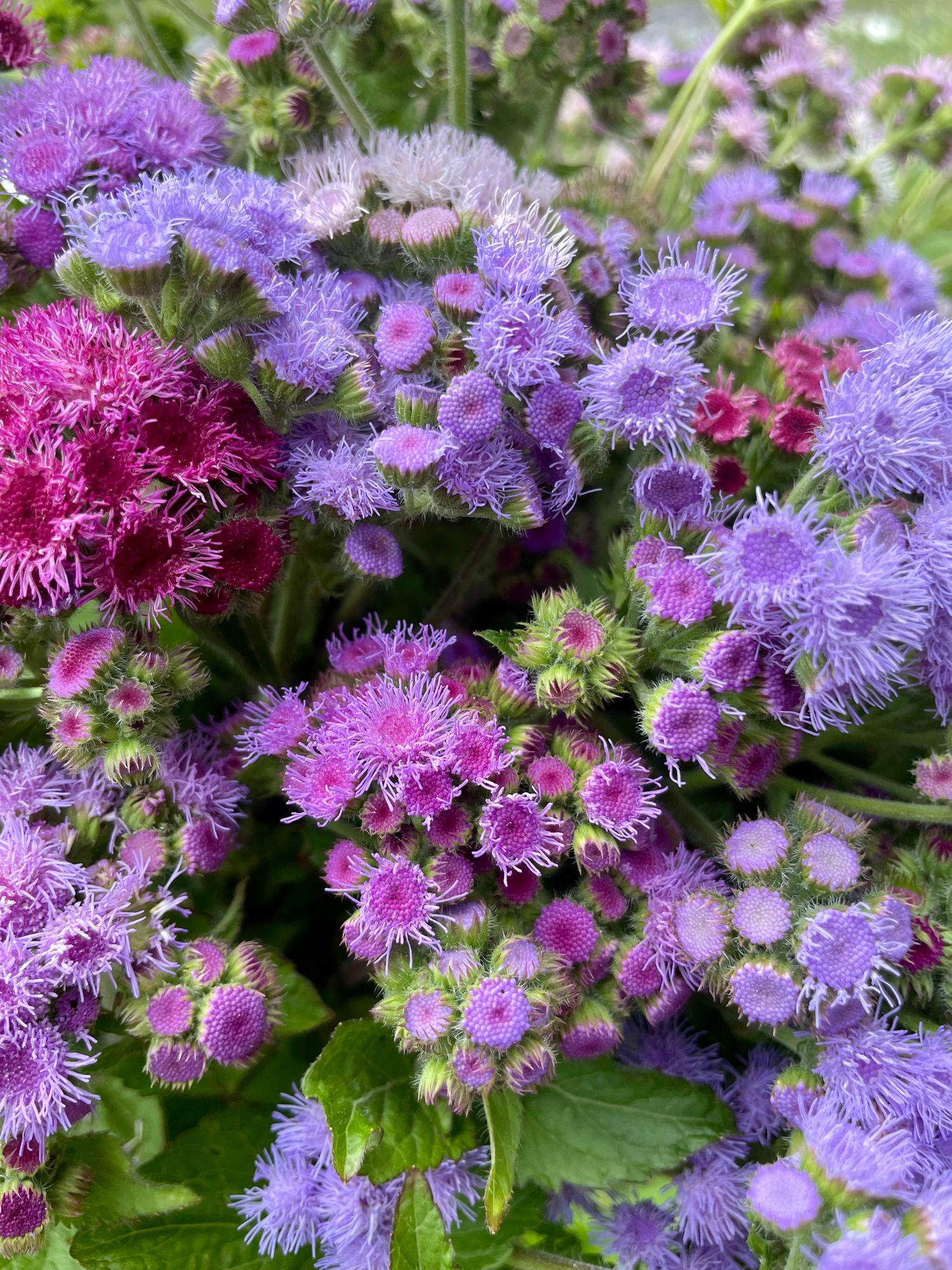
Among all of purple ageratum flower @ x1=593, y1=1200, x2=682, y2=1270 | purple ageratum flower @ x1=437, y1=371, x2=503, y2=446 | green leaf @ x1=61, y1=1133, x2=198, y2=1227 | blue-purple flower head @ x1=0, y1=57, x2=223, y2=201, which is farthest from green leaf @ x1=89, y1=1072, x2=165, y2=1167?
blue-purple flower head @ x1=0, y1=57, x2=223, y2=201

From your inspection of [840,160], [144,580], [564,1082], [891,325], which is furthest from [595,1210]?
[840,160]

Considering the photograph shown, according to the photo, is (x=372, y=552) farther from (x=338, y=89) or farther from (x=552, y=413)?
(x=338, y=89)

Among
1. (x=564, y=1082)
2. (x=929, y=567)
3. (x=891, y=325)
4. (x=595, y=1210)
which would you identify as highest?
(x=891, y=325)

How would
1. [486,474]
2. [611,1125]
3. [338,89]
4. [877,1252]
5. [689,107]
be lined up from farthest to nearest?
[689,107] < [338,89] < [611,1125] < [486,474] < [877,1252]

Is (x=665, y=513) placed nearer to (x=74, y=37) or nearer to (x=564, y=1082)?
(x=564, y=1082)

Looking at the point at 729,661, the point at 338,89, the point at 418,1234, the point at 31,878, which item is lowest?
the point at 418,1234

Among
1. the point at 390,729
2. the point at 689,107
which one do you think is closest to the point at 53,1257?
the point at 390,729

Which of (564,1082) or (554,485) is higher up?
(554,485)
